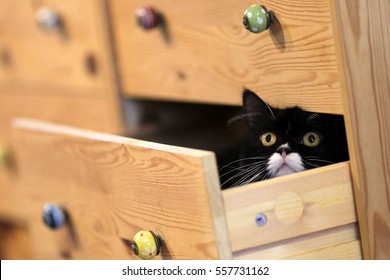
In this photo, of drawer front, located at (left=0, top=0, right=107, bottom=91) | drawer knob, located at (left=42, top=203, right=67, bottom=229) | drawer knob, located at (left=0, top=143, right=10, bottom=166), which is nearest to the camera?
drawer knob, located at (left=42, top=203, right=67, bottom=229)

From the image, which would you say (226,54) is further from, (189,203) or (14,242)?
(14,242)

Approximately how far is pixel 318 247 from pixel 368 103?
18cm

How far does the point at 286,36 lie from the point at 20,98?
899mm

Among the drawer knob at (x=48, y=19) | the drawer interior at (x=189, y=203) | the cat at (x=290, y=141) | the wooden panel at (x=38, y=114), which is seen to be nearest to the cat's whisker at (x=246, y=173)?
the cat at (x=290, y=141)

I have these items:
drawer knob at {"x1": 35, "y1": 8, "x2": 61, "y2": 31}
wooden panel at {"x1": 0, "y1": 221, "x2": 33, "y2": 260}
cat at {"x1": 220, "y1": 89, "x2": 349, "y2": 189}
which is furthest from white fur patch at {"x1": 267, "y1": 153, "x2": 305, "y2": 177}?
wooden panel at {"x1": 0, "y1": 221, "x2": 33, "y2": 260}

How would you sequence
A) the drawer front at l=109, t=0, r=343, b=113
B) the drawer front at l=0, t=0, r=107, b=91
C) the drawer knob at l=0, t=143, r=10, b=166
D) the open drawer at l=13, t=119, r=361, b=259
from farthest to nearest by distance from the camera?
the drawer knob at l=0, t=143, r=10, b=166
the drawer front at l=0, t=0, r=107, b=91
the drawer front at l=109, t=0, r=343, b=113
the open drawer at l=13, t=119, r=361, b=259

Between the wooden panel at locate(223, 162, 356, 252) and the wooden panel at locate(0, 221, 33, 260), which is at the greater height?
the wooden panel at locate(0, 221, 33, 260)

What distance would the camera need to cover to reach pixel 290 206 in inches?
34.0

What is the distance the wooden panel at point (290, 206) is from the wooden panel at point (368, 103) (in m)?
0.02

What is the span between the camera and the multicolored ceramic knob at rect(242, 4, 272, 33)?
3.10ft

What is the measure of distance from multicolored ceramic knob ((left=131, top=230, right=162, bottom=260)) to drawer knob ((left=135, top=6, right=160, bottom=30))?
405 mm

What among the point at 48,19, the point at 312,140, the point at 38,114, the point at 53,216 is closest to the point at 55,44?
the point at 48,19

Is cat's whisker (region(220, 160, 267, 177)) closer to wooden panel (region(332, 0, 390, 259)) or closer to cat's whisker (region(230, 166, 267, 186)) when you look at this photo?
cat's whisker (region(230, 166, 267, 186))
